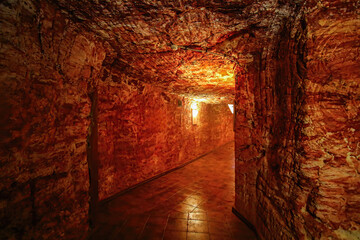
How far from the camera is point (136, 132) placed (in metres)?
3.80

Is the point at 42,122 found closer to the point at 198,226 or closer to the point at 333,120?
the point at 198,226

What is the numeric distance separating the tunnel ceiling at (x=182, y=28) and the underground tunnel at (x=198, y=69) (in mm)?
16

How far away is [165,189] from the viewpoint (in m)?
3.82

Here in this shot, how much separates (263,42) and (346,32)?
2.72 ft

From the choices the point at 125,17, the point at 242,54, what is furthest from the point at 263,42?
the point at 125,17

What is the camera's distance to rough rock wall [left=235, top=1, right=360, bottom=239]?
49.8 inches

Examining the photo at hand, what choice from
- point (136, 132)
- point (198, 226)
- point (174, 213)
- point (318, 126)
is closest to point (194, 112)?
point (136, 132)

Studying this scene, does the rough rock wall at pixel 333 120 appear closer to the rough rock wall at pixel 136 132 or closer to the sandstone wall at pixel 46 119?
the sandstone wall at pixel 46 119

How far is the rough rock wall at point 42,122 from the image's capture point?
46.5 inches

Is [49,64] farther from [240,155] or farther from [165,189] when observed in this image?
[165,189]

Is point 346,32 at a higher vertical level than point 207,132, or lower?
higher

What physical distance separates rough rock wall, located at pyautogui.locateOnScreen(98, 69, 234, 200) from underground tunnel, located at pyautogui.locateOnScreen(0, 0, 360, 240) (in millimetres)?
129

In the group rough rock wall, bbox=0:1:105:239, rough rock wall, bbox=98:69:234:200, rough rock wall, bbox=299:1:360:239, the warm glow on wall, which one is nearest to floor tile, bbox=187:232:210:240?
rough rock wall, bbox=299:1:360:239

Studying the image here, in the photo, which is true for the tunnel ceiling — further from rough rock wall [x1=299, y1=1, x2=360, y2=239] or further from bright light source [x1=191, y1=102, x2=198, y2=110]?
bright light source [x1=191, y1=102, x2=198, y2=110]
